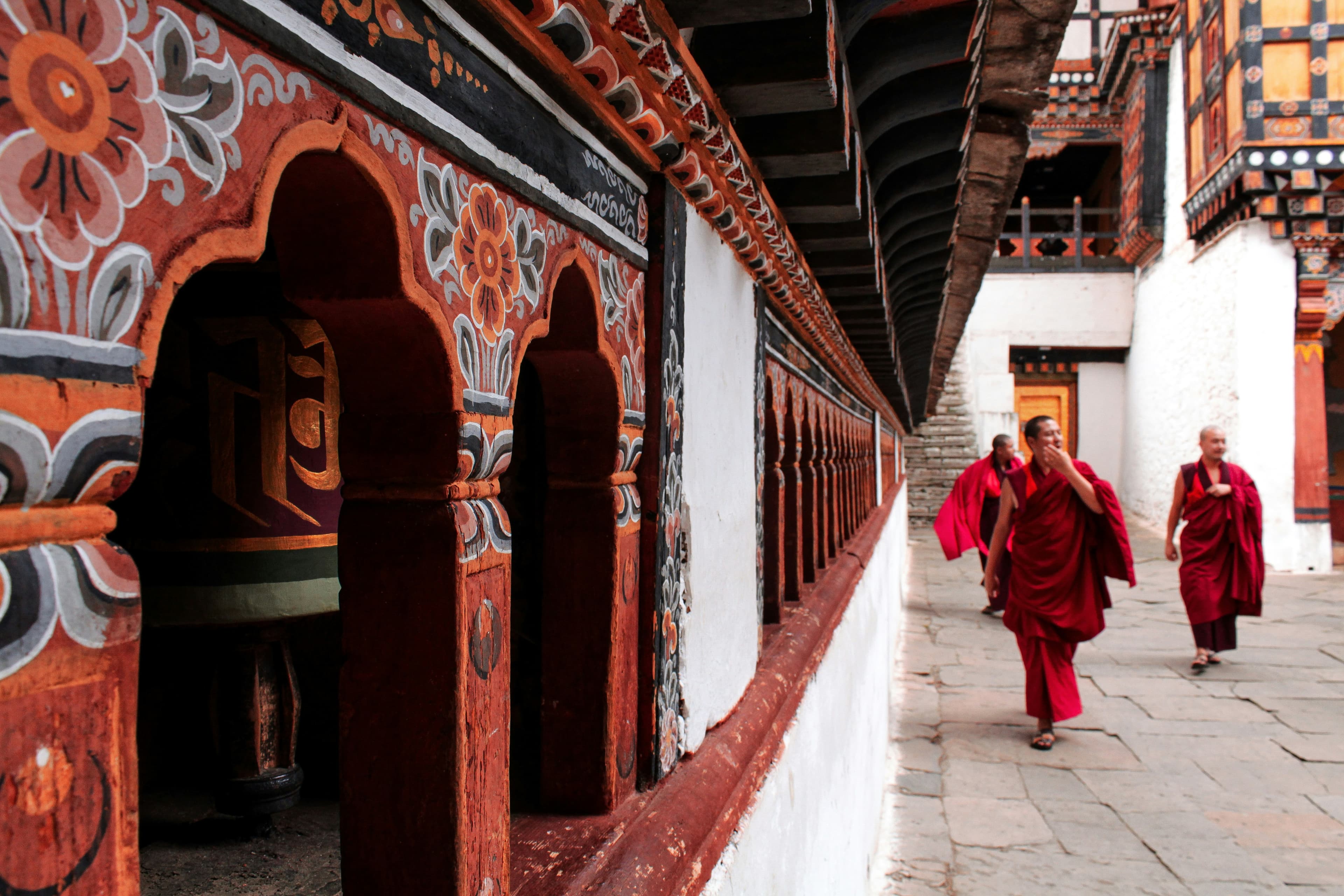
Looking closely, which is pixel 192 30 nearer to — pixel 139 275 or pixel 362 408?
pixel 139 275

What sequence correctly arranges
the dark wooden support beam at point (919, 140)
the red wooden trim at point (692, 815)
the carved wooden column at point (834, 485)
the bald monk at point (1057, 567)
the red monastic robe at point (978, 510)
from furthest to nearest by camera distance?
the red monastic robe at point (978, 510)
the carved wooden column at point (834, 485)
the bald monk at point (1057, 567)
the dark wooden support beam at point (919, 140)
the red wooden trim at point (692, 815)

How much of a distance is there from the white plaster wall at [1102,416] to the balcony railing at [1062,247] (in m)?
1.84

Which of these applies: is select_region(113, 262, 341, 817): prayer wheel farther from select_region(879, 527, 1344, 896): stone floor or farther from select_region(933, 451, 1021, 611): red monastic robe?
A: select_region(933, 451, 1021, 611): red monastic robe

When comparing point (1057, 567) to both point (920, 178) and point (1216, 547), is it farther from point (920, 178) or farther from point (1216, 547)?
point (920, 178)

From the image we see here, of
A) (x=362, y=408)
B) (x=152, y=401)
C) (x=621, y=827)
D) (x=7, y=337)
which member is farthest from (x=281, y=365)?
(x=7, y=337)

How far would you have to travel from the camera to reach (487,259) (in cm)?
82

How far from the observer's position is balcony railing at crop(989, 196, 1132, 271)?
16.6 meters

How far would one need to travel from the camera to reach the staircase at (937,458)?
648 inches

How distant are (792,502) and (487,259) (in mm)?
2689

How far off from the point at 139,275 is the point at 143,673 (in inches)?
48.2

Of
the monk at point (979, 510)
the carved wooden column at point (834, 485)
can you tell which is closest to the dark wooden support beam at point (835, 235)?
the carved wooden column at point (834, 485)

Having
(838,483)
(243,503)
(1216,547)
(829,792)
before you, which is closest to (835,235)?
(829,792)


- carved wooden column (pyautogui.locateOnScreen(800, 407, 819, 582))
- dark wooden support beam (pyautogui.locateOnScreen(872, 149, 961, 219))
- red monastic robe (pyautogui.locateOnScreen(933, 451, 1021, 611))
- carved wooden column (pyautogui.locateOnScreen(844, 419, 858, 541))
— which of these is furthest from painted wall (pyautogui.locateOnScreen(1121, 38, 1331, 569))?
dark wooden support beam (pyautogui.locateOnScreen(872, 149, 961, 219))

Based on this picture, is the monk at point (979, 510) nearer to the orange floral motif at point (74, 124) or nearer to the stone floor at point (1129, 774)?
the stone floor at point (1129, 774)
